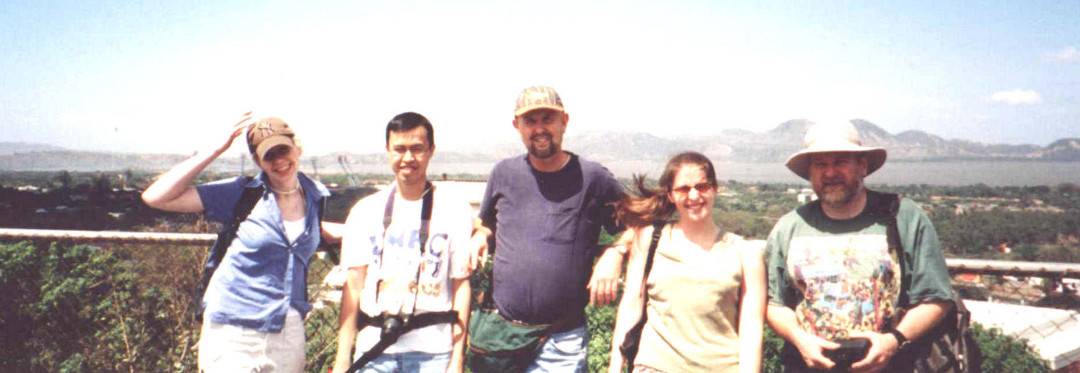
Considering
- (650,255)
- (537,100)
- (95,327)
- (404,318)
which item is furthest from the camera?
(95,327)

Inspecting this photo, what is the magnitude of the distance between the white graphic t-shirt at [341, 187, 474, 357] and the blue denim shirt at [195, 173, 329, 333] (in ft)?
0.90

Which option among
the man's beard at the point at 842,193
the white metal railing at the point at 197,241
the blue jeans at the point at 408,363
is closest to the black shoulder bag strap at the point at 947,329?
the man's beard at the point at 842,193

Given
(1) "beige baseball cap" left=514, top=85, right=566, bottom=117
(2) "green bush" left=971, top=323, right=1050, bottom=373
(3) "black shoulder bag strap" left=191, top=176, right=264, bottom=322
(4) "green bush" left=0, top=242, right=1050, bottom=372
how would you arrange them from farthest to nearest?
(2) "green bush" left=971, top=323, right=1050, bottom=373 → (4) "green bush" left=0, top=242, right=1050, bottom=372 → (1) "beige baseball cap" left=514, top=85, right=566, bottom=117 → (3) "black shoulder bag strap" left=191, top=176, right=264, bottom=322

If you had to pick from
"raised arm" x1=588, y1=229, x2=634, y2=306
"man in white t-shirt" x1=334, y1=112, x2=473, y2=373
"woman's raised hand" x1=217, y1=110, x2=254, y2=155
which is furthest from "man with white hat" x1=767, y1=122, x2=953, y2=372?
"woman's raised hand" x1=217, y1=110, x2=254, y2=155

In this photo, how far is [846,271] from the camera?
2.63 meters

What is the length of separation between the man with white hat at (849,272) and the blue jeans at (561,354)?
37.0 inches

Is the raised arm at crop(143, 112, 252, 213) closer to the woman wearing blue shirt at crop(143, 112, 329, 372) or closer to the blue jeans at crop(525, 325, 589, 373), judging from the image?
the woman wearing blue shirt at crop(143, 112, 329, 372)

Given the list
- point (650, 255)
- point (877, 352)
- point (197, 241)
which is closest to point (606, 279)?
point (650, 255)

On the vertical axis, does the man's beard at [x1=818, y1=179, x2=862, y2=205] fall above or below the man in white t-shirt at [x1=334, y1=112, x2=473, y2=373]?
above

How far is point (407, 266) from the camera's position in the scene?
2.69m

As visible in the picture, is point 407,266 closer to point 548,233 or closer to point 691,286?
point 548,233

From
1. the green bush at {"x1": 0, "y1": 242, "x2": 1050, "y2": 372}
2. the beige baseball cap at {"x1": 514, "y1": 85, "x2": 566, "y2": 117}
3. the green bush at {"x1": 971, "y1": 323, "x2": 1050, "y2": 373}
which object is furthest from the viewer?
the green bush at {"x1": 971, "y1": 323, "x2": 1050, "y2": 373}

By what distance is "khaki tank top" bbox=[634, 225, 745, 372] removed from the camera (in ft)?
8.27

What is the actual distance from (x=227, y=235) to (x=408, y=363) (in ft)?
3.43
